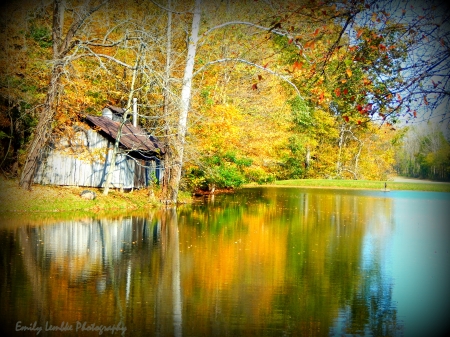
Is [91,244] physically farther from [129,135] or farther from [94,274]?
[129,135]

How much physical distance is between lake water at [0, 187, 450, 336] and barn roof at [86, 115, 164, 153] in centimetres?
760

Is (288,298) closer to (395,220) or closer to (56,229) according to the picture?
(56,229)

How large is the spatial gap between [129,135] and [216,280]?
17.8 metres

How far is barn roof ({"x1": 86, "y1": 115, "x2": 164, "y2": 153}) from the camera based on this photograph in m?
24.0

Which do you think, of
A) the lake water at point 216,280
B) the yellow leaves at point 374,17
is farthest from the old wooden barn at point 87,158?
the yellow leaves at point 374,17

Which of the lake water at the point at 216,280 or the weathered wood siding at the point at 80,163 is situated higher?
the weathered wood siding at the point at 80,163

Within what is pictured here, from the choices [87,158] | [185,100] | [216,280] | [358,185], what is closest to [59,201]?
[87,158]

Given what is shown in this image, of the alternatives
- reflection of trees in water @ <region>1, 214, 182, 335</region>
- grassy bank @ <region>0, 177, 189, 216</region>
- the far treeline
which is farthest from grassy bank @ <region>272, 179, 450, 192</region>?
reflection of trees in water @ <region>1, 214, 182, 335</region>

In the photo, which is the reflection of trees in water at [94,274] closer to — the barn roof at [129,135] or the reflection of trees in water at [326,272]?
the reflection of trees in water at [326,272]

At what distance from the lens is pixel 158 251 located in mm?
12062

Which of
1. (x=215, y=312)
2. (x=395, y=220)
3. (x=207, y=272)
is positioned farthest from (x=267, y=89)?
(x=215, y=312)

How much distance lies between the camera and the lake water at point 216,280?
6824mm

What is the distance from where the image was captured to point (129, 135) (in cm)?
2622

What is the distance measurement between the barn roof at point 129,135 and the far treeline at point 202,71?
2.60 feet
